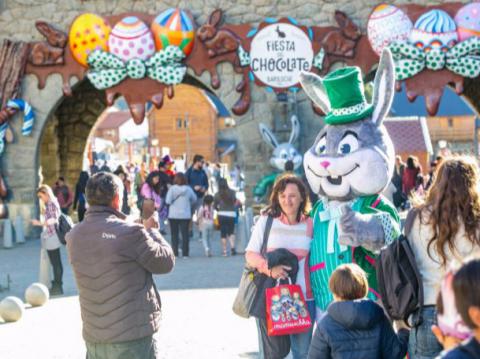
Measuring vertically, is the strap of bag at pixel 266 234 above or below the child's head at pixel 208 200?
above

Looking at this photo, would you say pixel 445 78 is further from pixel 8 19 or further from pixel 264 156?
pixel 8 19

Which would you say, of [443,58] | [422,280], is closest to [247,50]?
[443,58]

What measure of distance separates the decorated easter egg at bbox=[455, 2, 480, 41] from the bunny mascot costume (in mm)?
10072

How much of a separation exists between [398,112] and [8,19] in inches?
930

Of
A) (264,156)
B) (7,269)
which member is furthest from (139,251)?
(264,156)

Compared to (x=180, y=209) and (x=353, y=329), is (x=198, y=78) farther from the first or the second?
(x=353, y=329)

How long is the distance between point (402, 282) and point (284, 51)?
470 inches

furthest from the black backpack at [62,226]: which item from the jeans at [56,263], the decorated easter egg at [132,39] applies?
the decorated easter egg at [132,39]

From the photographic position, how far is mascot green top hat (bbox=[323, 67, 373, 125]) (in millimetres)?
5797

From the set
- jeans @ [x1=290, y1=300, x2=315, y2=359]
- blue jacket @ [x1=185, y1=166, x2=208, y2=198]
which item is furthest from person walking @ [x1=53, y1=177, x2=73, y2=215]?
jeans @ [x1=290, y1=300, x2=315, y2=359]

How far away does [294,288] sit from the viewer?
17.8 ft

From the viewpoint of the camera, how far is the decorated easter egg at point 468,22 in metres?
15.4

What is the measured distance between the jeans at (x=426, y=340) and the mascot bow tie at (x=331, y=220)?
1.09m

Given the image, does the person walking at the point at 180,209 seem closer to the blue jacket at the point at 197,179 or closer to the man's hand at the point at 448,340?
the blue jacket at the point at 197,179
